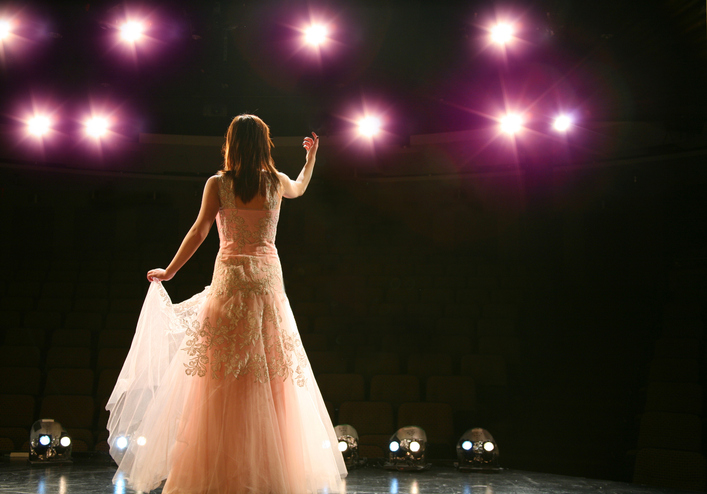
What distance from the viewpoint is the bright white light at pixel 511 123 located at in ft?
20.0

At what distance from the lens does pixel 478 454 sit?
315 cm

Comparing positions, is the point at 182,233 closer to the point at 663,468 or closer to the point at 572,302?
the point at 572,302

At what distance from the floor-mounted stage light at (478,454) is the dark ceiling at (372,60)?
3096 mm

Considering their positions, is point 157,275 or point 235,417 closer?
point 235,417

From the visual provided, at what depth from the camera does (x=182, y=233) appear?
1005cm

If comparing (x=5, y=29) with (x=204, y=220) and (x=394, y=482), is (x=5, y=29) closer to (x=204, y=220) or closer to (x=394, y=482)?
(x=204, y=220)

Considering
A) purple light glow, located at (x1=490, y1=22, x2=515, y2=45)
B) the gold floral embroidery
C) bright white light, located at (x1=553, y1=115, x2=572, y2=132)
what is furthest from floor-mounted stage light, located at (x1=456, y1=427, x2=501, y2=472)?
bright white light, located at (x1=553, y1=115, x2=572, y2=132)

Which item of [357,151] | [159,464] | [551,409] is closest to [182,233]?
[357,151]

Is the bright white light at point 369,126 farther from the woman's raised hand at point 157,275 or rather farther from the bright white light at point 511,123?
the woman's raised hand at point 157,275

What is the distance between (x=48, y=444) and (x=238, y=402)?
5.68 ft

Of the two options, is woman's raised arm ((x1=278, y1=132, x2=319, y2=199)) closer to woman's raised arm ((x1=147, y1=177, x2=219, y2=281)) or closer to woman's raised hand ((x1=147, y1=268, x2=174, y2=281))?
woman's raised arm ((x1=147, y1=177, x2=219, y2=281))

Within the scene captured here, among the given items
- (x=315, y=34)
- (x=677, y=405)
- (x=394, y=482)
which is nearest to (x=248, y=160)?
(x=394, y=482)

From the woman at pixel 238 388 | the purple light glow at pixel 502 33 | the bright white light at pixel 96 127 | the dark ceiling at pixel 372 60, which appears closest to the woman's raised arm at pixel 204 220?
the woman at pixel 238 388

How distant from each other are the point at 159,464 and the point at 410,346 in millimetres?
3773
